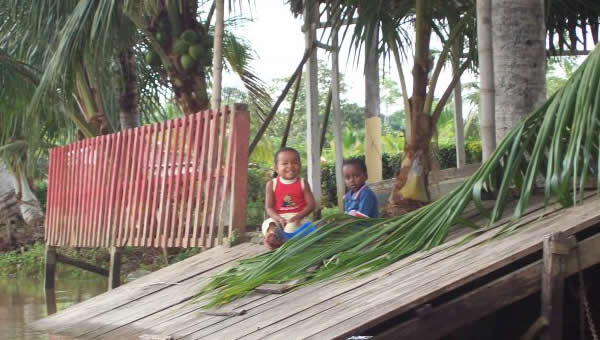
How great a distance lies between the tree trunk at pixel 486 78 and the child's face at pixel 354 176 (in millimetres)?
772

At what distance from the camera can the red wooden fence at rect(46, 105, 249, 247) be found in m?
6.09

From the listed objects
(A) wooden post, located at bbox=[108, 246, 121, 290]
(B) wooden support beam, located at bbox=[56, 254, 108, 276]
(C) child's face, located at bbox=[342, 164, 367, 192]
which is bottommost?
(B) wooden support beam, located at bbox=[56, 254, 108, 276]

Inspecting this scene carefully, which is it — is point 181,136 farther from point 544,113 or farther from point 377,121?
point 377,121

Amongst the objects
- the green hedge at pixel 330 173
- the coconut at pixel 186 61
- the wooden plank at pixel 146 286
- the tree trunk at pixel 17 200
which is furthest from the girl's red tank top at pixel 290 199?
the tree trunk at pixel 17 200

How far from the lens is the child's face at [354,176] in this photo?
Result: 559 centimetres

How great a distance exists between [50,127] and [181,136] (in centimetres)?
731

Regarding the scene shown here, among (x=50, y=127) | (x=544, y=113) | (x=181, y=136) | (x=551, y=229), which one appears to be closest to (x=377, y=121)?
(x=181, y=136)

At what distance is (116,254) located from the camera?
26.3 feet

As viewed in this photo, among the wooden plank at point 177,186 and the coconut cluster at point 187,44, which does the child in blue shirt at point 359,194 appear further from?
the coconut cluster at point 187,44

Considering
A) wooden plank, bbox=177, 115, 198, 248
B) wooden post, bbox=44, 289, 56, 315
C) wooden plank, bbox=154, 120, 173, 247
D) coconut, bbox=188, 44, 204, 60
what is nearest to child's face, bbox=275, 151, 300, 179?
wooden plank, bbox=177, 115, 198, 248

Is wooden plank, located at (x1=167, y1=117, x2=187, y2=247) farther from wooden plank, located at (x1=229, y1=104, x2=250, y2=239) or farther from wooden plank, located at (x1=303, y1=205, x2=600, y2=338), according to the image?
wooden plank, located at (x1=303, y1=205, x2=600, y2=338)

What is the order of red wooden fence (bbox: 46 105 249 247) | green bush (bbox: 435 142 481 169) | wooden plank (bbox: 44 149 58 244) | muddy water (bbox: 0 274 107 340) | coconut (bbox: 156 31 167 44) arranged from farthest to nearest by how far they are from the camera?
green bush (bbox: 435 142 481 169), wooden plank (bbox: 44 149 58 244), coconut (bbox: 156 31 167 44), muddy water (bbox: 0 274 107 340), red wooden fence (bbox: 46 105 249 247)

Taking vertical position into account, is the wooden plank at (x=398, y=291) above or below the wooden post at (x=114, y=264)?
above

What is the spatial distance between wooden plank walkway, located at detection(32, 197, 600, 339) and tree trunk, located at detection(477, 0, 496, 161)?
56.1 inches
